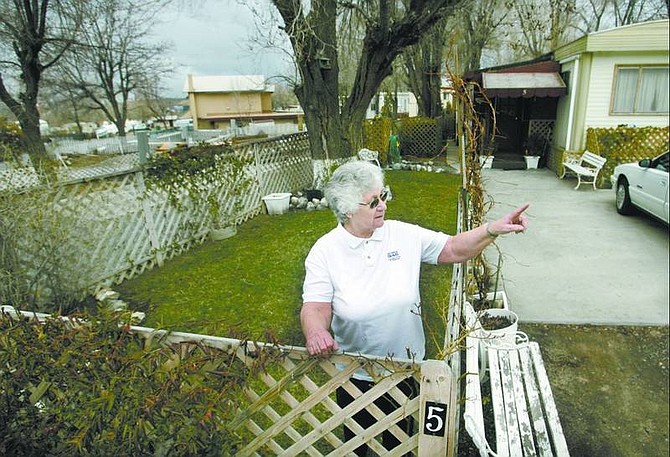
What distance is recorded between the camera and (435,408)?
3.71 ft

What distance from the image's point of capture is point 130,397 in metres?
1.15

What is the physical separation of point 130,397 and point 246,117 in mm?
32373

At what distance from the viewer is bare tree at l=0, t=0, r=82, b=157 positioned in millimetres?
7094

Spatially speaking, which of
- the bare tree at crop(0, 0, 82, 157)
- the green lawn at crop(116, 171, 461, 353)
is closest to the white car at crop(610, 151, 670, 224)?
the green lawn at crop(116, 171, 461, 353)

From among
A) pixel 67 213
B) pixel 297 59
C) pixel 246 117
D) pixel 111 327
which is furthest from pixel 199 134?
pixel 111 327

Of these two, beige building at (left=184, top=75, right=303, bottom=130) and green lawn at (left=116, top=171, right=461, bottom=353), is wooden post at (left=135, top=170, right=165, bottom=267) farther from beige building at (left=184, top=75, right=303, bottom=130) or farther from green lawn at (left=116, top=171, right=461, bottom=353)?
beige building at (left=184, top=75, right=303, bottom=130)

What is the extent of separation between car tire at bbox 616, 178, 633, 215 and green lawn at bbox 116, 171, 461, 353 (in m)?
1.18

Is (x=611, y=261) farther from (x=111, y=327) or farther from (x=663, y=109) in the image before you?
(x=111, y=327)

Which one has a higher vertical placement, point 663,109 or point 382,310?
point 663,109

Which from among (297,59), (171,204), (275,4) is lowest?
(171,204)

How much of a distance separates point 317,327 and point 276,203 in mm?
5345

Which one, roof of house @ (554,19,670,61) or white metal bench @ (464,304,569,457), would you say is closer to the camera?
roof of house @ (554,19,670,61)

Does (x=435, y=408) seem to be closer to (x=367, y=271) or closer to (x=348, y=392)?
(x=348, y=392)

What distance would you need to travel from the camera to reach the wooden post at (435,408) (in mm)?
1088
